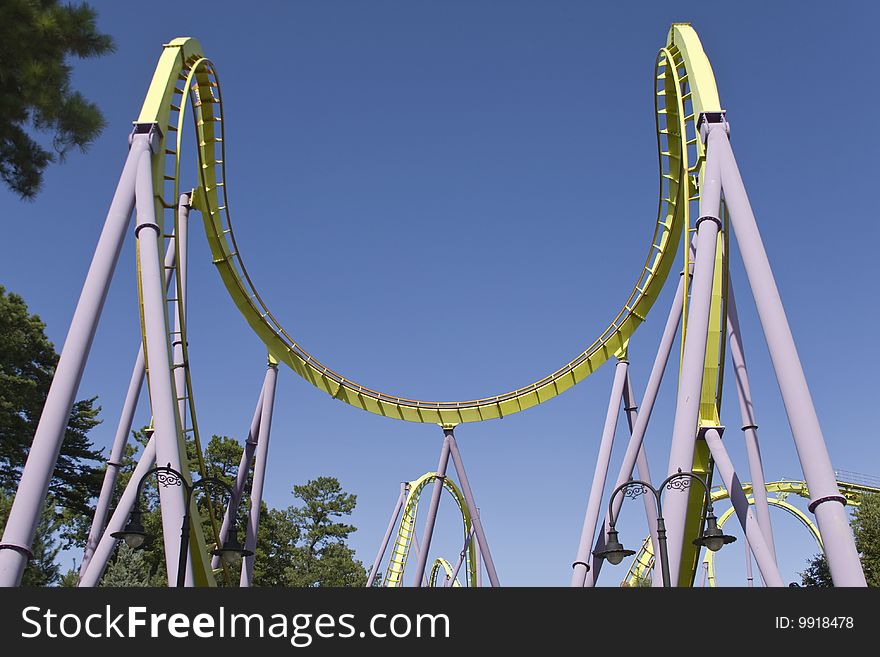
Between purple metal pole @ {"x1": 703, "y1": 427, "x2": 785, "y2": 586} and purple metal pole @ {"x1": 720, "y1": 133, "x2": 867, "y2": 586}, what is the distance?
1948 mm

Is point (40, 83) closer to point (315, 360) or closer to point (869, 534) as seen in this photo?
point (315, 360)

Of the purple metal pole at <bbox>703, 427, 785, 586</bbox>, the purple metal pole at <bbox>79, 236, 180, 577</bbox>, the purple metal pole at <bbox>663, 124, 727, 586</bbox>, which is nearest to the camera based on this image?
the purple metal pole at <bbox>703, 427, 785, 586</bbox>

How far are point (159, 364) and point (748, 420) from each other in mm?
9000

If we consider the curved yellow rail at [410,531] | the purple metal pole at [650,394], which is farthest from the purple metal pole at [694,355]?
the curved yellow rail at [410,531]

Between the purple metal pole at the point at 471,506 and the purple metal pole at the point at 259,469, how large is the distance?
186 inches

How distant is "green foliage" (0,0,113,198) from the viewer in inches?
407

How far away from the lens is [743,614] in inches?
216

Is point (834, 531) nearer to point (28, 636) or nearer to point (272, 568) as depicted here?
point (28, 636)

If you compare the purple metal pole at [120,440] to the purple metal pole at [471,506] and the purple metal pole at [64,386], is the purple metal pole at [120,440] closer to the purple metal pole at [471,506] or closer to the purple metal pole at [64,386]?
the purple metal pole at [64,386]

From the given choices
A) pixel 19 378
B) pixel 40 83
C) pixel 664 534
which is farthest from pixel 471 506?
pixel 19 378

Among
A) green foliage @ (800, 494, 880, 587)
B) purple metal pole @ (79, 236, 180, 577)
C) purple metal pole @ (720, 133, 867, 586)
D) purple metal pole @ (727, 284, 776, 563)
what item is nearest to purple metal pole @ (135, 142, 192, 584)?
purple metal pole @ (79, 236, 180, 577)

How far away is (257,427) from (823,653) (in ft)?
45.7

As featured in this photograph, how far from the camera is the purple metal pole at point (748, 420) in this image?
1250 centimetres

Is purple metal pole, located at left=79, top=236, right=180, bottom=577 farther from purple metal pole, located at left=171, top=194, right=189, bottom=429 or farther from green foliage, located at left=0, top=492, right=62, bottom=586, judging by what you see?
green foliage, located at left=0, top=492, right=62, bottom=586
